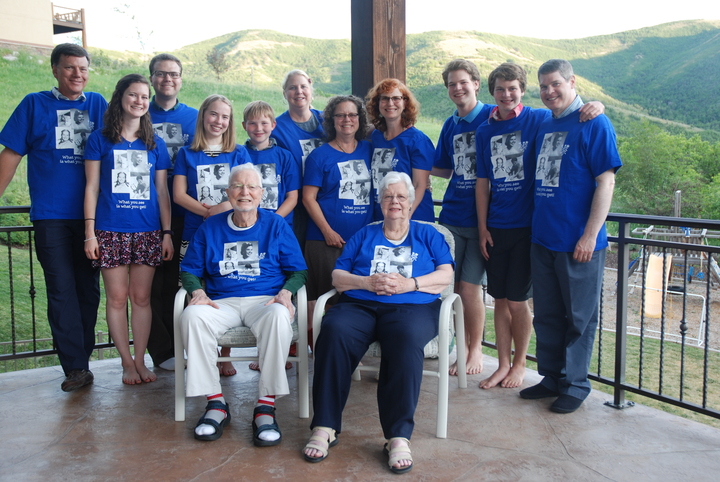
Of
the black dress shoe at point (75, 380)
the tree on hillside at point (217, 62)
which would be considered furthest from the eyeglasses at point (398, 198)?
the tree on hillside at point (217, 62)

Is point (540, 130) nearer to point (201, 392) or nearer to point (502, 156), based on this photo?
point (502, 156)

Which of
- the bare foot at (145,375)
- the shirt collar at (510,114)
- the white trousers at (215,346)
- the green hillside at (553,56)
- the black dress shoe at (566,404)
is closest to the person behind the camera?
the white trousers at (215,346)

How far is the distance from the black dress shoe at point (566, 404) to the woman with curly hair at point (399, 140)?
46.4 inches

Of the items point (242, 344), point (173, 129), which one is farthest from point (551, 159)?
point (173, 129)

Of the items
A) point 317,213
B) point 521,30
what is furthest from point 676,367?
point 521,30

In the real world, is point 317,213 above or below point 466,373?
above

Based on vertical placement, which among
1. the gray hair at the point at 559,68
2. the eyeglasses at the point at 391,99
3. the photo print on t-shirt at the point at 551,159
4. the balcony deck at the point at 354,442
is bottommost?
the balcony deck at the point at 354,442

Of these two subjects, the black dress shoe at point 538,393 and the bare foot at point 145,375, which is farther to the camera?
the bare foot at point 145,375

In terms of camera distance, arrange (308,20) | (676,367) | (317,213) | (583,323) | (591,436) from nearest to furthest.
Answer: (591,436)
(583,323)
(317,213)
(676,367)
(308,20)

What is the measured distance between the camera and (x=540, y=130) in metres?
2.75

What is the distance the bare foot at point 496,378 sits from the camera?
3104mm

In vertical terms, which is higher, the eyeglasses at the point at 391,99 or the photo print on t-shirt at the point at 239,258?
the eyeglasses at the point at 391,99

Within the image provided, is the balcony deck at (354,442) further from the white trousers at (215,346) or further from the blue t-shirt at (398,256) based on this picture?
the blue t-shirt at (398,256)

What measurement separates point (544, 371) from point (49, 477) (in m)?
2.23
